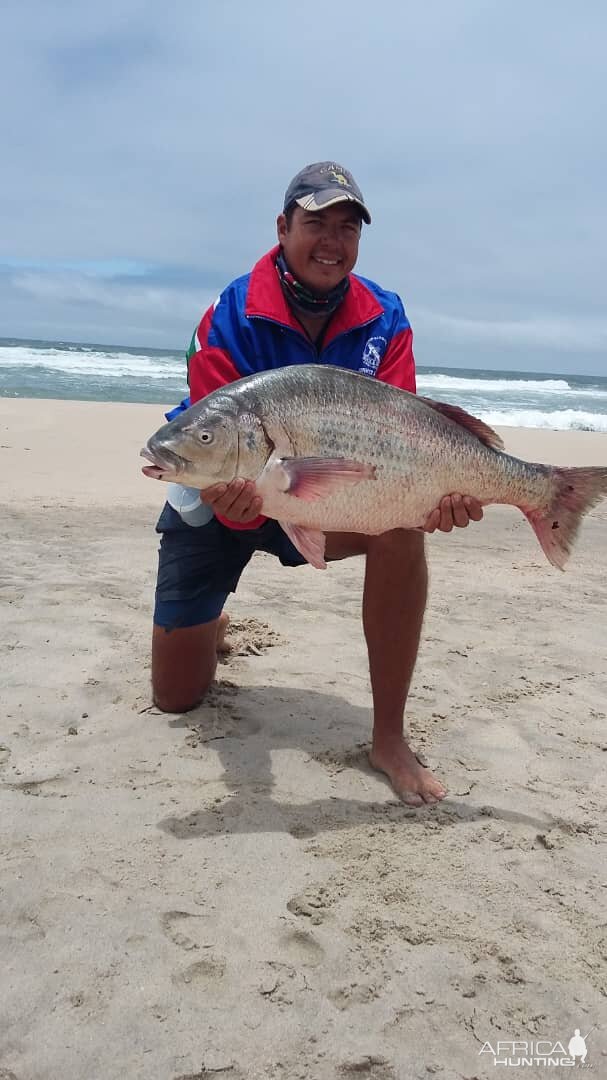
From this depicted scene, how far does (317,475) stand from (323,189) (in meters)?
1.27

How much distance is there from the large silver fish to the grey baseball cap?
31.2 inches

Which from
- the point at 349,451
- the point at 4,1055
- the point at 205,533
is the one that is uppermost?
the point at 349,451

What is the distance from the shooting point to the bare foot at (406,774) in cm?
300

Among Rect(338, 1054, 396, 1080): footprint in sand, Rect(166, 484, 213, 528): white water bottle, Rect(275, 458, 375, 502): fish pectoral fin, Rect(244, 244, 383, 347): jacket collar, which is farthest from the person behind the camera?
Rect(166, 484, 213, 528): white water bottle

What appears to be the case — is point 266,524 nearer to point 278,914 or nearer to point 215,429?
point 215,429

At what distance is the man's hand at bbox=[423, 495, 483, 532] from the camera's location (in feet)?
9.78

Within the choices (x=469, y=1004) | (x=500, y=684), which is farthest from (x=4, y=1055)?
(x=500, y=684)

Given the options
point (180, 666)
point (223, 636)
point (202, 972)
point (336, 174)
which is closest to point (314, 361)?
point (336, 174)

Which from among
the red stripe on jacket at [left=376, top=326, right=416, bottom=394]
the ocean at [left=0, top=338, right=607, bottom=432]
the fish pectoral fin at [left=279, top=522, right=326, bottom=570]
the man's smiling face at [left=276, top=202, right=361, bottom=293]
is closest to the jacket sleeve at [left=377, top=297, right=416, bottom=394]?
the red stripe on jacket at [left=376, top=326, right=416, bottom=394]

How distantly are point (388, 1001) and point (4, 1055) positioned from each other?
0.91 metres

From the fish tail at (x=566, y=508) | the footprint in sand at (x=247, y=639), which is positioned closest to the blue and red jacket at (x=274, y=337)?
the fish tail at (x=566, y=508)

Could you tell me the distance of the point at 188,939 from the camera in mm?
2201

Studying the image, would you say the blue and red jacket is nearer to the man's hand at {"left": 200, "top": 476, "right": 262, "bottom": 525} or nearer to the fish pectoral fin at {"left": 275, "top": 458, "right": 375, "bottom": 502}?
the man's hand at {"left": 200, "top": 476, "right": 262, "bottom": 525}

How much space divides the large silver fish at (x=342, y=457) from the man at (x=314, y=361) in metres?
0.18
